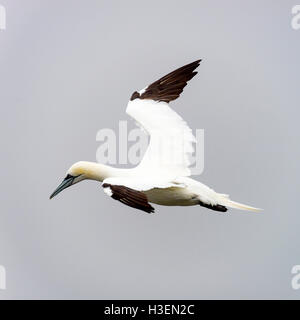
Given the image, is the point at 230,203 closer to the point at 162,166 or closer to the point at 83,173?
the point at 162,166

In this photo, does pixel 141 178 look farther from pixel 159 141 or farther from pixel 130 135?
pixel 130 135

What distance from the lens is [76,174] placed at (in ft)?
43.9

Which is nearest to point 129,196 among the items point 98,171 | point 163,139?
point 98,171

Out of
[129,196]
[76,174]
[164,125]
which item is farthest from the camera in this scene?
[164,125]

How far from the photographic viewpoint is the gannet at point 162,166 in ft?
41.0

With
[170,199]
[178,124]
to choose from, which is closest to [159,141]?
[178,124]

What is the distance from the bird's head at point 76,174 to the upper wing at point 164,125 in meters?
0.77

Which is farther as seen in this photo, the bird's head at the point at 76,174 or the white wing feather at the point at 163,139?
the bird's head at the point at 76,174

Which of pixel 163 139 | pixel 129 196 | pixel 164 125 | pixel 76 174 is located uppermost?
pixel 164 125

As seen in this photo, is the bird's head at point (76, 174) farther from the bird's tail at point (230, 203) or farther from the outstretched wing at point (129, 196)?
the bird's tail at point (230, 203)

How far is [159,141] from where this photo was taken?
1373 cm

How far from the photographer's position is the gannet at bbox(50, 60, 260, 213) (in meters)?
12.5

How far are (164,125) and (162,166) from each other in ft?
3.04

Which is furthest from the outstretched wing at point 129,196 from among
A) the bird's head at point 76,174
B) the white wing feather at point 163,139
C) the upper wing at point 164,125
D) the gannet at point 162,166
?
the bird's head at point 76,174
